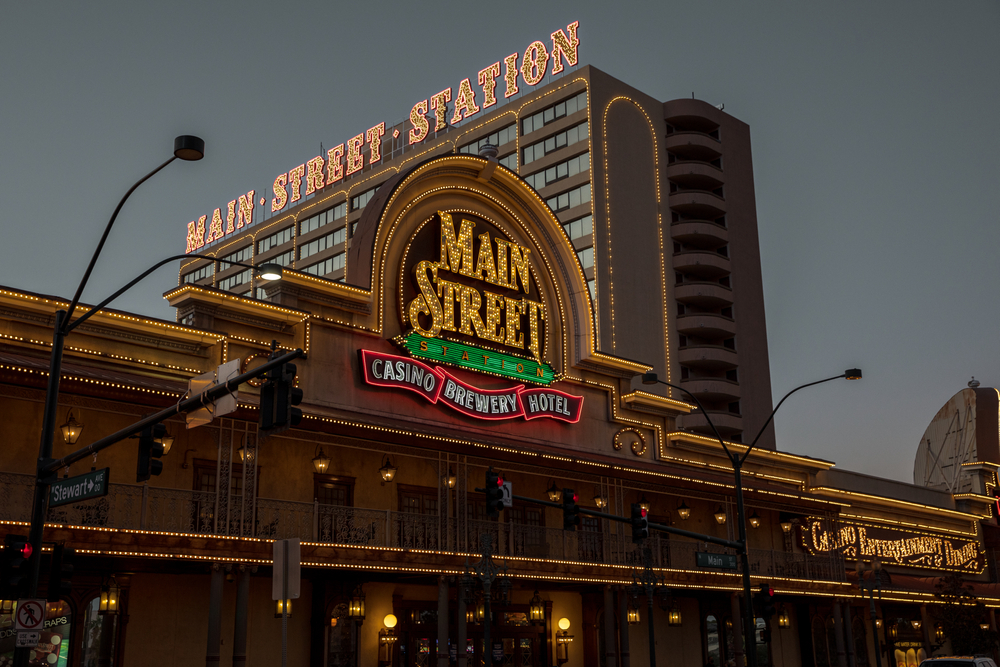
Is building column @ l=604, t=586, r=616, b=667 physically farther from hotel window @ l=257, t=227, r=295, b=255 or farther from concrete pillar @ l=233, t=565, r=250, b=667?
hotel window @ l=257, t=227, r=295, b=255

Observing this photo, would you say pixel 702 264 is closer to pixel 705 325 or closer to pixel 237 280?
pixel 705 325

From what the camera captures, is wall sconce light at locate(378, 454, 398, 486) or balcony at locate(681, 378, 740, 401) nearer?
wall sconce light at locate(378, 454, 398, 486)

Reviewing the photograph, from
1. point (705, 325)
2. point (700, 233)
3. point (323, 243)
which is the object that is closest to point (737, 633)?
point (705, 325)

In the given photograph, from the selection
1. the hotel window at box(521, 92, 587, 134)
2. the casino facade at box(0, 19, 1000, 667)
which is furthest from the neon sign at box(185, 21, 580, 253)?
the casino facade at box(0, 19, 1000, 667)

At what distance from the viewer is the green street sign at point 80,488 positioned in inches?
619

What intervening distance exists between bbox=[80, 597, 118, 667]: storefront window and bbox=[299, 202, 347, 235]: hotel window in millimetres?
84014

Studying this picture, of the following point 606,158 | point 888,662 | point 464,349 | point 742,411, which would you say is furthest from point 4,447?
point 742,411

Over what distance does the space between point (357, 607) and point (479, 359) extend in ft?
26.4

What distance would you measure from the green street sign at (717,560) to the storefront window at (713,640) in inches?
414

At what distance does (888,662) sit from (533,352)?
26.1m

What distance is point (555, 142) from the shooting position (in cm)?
8219

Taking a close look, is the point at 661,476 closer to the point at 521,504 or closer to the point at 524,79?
the point at 521,504

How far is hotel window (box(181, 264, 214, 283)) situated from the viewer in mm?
126800

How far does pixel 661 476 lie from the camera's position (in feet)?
110
